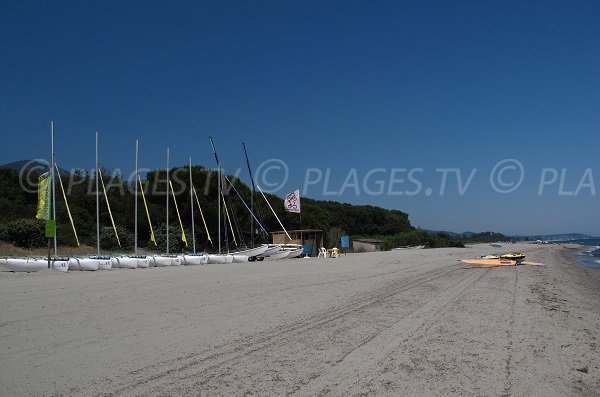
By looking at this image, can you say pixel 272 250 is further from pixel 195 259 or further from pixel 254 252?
pixel 195 259

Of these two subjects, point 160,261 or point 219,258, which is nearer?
point 160,261

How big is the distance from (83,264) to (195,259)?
312 inches

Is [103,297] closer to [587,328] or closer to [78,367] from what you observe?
[78,367]

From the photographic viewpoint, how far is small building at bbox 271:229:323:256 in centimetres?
3834

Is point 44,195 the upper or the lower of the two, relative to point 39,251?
upper

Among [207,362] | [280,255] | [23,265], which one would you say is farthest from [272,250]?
[207,362]

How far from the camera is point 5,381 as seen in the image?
5164mm

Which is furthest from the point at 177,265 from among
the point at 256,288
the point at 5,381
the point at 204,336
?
the point at 5,381

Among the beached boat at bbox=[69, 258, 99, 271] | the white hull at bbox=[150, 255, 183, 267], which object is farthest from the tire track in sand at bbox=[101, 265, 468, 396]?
the white hull at bbox=[150, 255, 183, 267]

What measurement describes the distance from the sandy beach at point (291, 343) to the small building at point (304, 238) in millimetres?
25730

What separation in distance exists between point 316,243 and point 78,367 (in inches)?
1344

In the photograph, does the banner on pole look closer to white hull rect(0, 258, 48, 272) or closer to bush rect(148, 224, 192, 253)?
bush rect(148, 224, 192, 253)

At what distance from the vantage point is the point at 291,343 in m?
7.02

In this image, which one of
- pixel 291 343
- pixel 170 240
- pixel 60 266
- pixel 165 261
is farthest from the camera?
pixel 170 240
